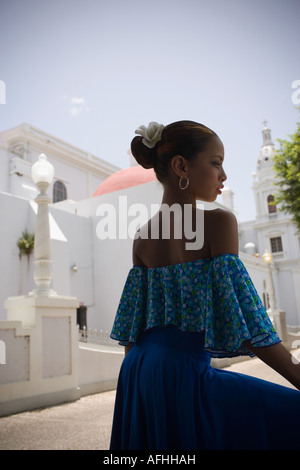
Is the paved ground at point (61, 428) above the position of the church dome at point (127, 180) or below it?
below

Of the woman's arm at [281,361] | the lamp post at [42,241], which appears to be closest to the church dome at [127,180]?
the lamp post at [42,241]

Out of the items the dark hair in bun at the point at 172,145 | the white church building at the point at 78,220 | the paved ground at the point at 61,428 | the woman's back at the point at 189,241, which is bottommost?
the paved ground at the point at 61,428

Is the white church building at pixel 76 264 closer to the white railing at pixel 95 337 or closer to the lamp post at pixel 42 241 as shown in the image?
the white railing at pixel 95 337

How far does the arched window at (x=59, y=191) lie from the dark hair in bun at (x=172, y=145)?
21.6 metres

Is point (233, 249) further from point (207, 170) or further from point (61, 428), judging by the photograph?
point (61, 428)

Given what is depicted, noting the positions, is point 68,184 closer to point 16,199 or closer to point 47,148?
point 47,148

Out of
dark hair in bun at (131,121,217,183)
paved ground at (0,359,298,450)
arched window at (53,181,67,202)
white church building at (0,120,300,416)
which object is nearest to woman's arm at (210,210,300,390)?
dark hair in bun at (131,121,217,183)

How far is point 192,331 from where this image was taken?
141 cm

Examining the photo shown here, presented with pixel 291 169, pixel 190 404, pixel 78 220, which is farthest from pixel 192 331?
pixel 78 220

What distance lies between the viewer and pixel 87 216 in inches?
656

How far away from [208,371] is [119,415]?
1.62 feet

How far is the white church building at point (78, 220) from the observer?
41.6 feet

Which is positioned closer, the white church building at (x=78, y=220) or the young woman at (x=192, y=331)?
the young woman at (x=192, y=331)
